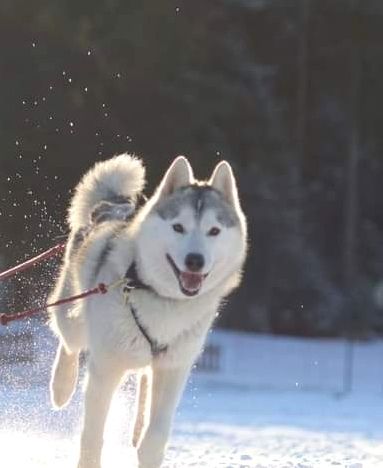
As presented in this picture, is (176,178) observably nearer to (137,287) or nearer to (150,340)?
(137,287)

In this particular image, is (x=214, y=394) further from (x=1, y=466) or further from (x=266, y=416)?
(x=1, y=466)

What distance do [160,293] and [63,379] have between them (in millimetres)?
1381

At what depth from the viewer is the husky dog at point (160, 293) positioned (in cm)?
589

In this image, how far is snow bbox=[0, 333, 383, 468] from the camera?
764 cm

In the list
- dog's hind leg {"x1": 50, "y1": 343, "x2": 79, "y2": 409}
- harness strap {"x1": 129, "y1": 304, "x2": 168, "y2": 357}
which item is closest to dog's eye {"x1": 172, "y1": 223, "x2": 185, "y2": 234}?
harness strap {"x1": 129, "y1": 304, "x2": 168, "y2": 357}

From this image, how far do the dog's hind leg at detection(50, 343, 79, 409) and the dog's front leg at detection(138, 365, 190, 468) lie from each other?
1025mm

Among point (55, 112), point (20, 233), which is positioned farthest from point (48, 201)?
point (55, 112)

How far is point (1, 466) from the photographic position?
6637 millimetres

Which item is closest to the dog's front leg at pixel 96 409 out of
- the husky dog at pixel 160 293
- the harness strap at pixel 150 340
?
the husky dog at pixel 160 293

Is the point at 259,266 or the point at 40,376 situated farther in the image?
the point at 259,266

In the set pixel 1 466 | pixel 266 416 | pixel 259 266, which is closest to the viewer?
pixel 1 466

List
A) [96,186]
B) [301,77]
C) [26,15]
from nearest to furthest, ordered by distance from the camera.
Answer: [96,186]
[26,15]
[301,77]

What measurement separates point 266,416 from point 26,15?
7.63m

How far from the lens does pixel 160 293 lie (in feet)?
19.8
